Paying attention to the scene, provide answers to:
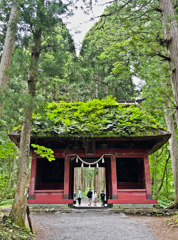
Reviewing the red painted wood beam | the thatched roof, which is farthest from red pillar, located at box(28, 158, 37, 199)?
the thatched roof

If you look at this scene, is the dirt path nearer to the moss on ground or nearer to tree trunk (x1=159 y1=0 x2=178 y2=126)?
the moss on ground

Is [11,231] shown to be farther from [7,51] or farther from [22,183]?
[7,51]

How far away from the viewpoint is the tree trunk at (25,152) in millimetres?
4691

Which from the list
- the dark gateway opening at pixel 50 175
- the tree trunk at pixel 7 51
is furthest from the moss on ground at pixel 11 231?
the dark gateway opening at pixel 50 175

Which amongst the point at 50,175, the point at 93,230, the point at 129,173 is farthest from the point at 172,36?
the point at 50,175

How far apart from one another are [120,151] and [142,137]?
1735 mm

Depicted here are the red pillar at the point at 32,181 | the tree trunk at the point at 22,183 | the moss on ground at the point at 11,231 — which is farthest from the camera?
the red pillar at the point at 32,181

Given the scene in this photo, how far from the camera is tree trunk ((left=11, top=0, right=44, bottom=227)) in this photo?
185 inches

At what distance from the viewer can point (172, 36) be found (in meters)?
4.85

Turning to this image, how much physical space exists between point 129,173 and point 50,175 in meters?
5.08

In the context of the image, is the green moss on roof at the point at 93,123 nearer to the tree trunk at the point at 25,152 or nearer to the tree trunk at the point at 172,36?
the tree trunk at the point at 25,152

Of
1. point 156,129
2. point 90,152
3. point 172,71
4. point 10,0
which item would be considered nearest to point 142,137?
point 156,129

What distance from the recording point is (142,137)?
871cm

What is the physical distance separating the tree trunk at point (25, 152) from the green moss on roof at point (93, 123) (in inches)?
108
